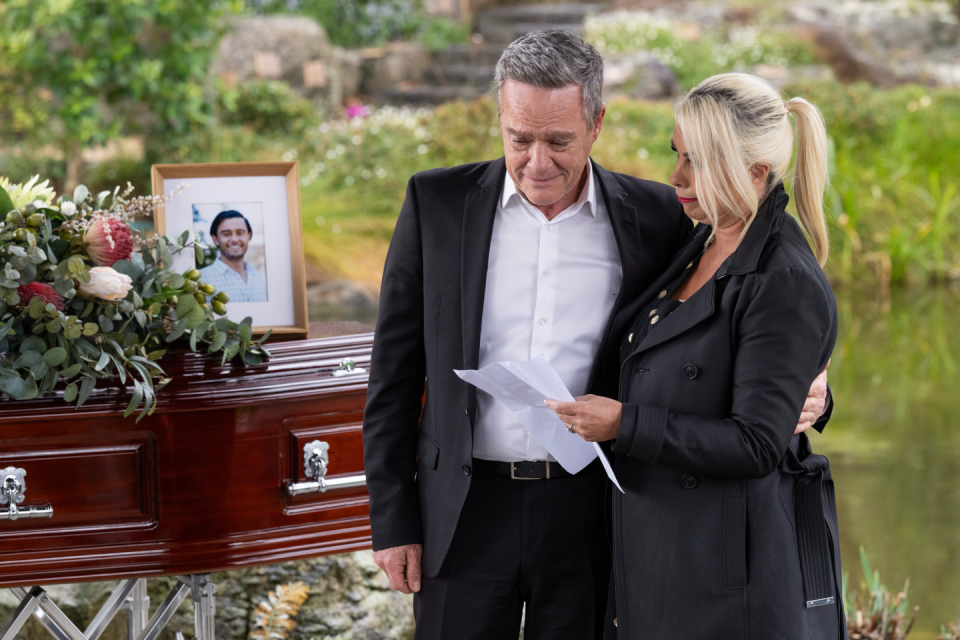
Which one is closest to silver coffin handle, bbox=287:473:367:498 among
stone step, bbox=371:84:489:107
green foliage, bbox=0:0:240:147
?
green foliage, bbox=0:0:240:147

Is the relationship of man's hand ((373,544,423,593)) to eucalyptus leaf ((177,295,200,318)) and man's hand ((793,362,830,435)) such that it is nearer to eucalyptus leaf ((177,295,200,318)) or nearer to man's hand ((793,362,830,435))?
eucalyptus leaf ((177,295,200,318))

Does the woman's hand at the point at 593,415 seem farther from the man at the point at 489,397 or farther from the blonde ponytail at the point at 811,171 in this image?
the blonde ponytail at the point at 811,171

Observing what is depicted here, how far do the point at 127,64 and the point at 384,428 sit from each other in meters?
5.79

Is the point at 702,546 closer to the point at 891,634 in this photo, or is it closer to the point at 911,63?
the point at 891,634

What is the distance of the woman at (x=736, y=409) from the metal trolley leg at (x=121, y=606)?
94 cm

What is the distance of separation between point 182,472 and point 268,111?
807cm

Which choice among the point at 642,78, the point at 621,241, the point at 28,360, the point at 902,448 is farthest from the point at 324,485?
the point at 642,78

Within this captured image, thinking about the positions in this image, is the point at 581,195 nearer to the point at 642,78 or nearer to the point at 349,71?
the point at 642,78

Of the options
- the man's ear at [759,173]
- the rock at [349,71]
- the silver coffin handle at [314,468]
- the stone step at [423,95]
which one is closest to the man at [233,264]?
the silver coffin handle at [314,468]

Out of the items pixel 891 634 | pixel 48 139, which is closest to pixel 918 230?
pixel 891 634

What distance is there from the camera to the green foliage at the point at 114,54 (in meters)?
6.14

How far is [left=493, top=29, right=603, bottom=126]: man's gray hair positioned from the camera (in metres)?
1.49

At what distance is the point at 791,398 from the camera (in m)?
1.33

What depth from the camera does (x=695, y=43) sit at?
13117 millimetres
